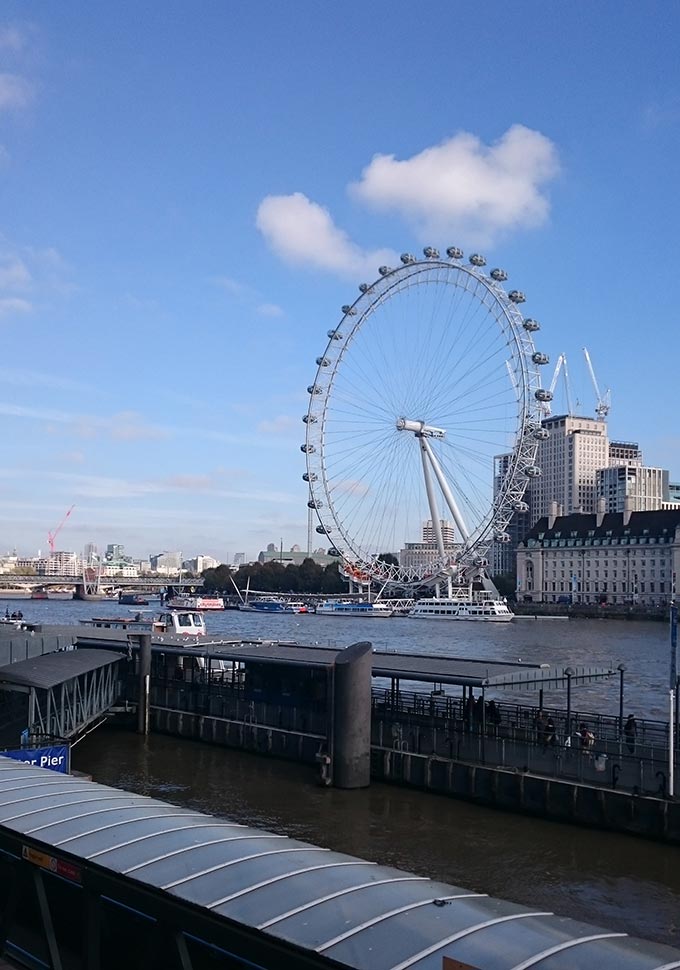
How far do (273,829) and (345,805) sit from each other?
7.88 feet

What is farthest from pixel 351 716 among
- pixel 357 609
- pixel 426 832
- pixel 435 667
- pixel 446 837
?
pixel 357 609

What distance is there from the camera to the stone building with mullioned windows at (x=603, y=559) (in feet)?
501

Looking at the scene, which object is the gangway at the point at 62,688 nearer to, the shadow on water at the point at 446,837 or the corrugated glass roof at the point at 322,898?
the shadow on water at the point at 446,837

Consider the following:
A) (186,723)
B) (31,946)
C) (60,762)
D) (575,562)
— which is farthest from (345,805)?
(575,562)

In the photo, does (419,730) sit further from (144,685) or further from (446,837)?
(144,685)

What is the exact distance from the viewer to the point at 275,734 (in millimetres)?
28797

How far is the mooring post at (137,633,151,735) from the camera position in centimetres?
3275

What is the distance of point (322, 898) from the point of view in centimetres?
730

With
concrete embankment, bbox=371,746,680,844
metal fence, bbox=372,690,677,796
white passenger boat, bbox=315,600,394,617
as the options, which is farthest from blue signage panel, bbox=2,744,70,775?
white passenger boat, bbox=315,600,394,617

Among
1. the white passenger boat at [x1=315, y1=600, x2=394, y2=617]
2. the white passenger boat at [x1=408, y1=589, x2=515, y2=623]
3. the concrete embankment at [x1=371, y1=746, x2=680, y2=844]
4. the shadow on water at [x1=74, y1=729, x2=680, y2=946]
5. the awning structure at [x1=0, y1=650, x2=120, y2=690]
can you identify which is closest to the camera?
the shadow on water at [x1=74, y1=729, x2=680, y2=946]

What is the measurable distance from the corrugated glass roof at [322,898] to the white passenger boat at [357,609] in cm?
13705

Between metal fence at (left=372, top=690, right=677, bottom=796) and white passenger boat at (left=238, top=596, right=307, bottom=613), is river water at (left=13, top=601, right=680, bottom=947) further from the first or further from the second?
white passenger boat at (left=238, top=596, right=307, bottom=613)

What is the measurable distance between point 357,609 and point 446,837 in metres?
129

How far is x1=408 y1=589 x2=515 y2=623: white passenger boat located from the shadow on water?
105270 millimetres
